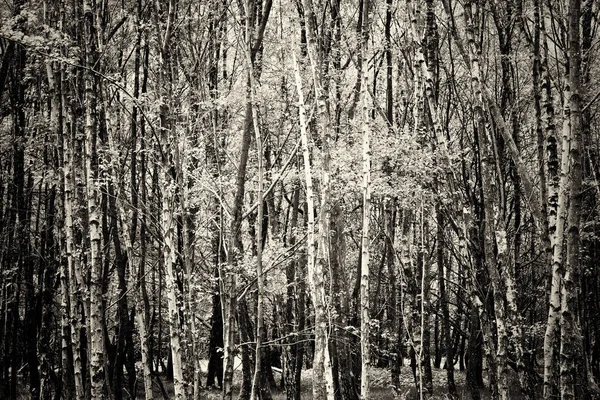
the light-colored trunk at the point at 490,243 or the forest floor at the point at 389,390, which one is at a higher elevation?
the light-colored trunk at the point at 490,243

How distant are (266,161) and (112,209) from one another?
5.58 m

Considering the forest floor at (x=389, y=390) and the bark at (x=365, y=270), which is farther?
the forest floor at (x=389, y=390)

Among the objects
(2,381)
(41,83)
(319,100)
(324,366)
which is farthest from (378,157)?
(2,381)

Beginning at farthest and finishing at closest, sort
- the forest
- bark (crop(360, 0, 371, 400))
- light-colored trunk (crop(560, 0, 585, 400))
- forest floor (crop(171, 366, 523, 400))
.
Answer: forest floor (crop(171, 366, 523, 400))
bark (crop(360, 0, 371, 400))
the forest
light-colored trunk (crop(560, 0, 585, 400))

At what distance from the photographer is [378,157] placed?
11477mm

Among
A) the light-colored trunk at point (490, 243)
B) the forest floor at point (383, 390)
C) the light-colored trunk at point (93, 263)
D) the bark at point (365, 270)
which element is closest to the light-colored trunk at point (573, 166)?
the light-colored trunk at point (490, 243)

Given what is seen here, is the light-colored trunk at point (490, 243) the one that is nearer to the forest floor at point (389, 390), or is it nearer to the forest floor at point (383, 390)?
the forest floor at point (383, 390)

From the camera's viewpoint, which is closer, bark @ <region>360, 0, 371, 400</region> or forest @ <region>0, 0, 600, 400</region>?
forest @ <region>0, 0, 600, 400</region>

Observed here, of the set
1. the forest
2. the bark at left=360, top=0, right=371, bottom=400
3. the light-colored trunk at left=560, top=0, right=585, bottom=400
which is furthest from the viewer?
the bark at left=360, top=0, right=371, bottom=400

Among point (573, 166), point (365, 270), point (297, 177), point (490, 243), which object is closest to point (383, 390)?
point (297, 177)

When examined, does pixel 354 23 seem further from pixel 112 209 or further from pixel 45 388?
pixel 45 388

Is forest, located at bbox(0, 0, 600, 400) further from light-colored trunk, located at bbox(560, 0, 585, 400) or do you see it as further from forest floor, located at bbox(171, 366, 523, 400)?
forest floor, located at bbox(171, 366, 523, 400)

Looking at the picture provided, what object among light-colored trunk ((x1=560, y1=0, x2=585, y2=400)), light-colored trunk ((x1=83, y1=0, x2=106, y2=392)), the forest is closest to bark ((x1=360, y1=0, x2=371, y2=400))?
the forest

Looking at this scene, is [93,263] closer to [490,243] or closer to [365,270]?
[365,270]
